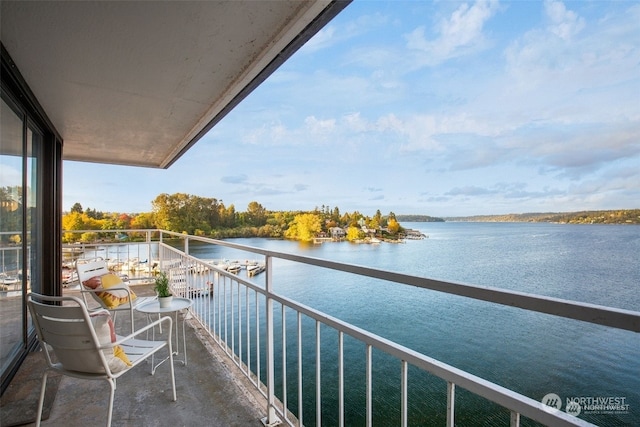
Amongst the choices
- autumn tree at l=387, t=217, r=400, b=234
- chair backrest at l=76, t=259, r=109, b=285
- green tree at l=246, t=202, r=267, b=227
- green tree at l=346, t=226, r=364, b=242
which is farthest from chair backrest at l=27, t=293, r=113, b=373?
autumn tree at l=387, t=217, r=400, b=234

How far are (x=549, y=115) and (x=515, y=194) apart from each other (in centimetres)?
606

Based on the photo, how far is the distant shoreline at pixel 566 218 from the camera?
300 inches

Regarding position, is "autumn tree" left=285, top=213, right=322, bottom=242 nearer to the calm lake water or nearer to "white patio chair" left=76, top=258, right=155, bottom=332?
the calm lake water

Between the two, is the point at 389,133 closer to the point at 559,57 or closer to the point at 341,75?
the point at 341,75

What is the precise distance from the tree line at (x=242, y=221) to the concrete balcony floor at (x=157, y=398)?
9.11m

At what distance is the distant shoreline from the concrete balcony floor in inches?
336

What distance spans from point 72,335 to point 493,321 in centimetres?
1590

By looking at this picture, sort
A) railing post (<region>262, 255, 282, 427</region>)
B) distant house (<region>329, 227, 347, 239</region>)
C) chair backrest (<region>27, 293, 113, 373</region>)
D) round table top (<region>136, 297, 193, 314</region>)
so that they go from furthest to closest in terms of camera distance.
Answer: distant house (<region>329, 227, 347, 239</region>) < round table top (<region>136, 297, 193, 314</region>) < railing post (<region>262, 255, 282, 427</region>) < chair backrest (<region>27, 293, 113, 373</region>)

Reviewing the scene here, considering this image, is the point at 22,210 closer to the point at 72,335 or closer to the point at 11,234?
the point at 11,234

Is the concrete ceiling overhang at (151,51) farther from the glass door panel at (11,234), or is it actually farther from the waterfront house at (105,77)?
the glass door panel at (11,234)

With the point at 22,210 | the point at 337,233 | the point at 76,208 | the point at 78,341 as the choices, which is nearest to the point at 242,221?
the point at 337,233

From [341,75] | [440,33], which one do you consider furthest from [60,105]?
[341,75]

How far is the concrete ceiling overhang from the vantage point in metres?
1.59

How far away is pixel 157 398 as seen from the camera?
2.27m
